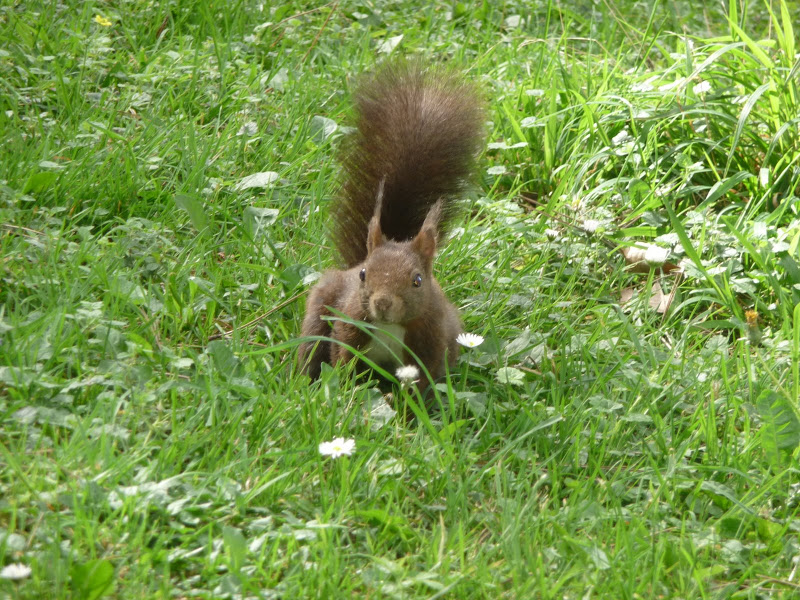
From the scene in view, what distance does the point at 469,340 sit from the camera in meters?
2.74

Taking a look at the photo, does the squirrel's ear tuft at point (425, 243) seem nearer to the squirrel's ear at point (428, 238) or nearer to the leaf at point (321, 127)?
the squirrel's ear at point (428, 238)

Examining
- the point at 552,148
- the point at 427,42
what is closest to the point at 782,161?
the point at 552,148

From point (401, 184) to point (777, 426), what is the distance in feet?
4.11

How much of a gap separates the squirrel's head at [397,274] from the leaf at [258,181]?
0.78 metres

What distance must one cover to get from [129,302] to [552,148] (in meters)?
1.82

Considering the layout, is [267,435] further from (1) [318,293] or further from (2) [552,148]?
(2) [552,148]

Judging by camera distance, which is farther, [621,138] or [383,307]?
[621,138]

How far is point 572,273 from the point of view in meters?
3.31

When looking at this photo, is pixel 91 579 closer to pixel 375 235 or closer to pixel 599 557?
pixel 599 557

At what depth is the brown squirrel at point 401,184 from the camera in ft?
8.85

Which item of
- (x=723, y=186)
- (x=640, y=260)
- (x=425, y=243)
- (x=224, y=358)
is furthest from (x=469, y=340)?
(x=723, y=186)

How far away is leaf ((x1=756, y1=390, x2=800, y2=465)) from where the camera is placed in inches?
94.9

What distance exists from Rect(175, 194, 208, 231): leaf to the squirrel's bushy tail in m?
0.44

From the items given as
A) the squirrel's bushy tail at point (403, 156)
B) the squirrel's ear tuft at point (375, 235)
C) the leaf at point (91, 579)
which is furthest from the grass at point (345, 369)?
the squirrel's ear tuft at point (375, 235)
